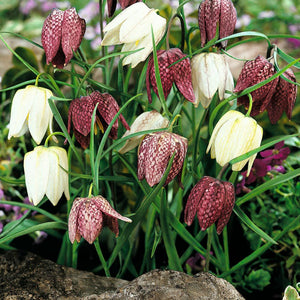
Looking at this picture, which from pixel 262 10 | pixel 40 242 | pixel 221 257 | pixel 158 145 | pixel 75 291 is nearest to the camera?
pixel 158 145

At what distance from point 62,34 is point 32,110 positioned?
15 centimetres

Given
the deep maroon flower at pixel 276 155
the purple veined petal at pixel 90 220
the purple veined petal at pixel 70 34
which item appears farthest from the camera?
the deep maroon flower at pixel 276 155

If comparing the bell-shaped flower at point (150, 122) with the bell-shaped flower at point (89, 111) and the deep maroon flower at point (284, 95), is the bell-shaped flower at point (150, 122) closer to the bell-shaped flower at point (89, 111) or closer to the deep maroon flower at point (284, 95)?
the bell-shaped flower at point (89, 111)

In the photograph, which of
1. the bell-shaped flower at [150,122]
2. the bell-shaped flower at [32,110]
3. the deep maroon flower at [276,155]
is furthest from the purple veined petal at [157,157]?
the deep maroon flower at [276,155]

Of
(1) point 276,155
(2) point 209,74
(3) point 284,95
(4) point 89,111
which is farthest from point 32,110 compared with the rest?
(1) point 276,155

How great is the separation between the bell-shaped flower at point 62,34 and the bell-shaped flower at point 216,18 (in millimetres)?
229

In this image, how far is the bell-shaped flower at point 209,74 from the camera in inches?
31.5

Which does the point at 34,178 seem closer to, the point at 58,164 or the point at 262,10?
the point at 58,164

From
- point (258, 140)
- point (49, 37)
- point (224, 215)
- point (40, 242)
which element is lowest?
point (40, 242)

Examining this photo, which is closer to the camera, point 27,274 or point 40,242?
point 27,274

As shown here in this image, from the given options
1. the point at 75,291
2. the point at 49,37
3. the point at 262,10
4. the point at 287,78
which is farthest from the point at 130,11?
the point at 262,10

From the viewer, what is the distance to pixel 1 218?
4.27 feet

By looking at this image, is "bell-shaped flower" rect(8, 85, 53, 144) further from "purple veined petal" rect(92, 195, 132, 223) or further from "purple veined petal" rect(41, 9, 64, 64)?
"purple veined petal" rect(92, 195, 132, 223)

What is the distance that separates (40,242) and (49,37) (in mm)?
642
